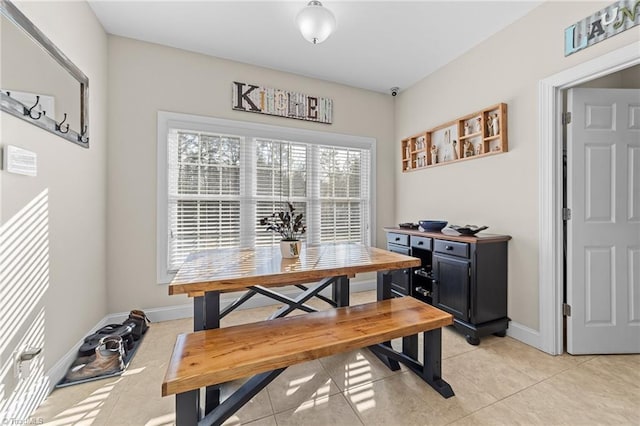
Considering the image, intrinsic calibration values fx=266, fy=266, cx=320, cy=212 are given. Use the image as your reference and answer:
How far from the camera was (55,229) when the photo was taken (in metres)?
1.84

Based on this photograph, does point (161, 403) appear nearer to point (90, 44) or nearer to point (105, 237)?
point (105, 237)

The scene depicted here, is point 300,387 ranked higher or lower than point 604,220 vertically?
lower

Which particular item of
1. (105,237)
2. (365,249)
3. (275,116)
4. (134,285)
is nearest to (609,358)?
(365,249)

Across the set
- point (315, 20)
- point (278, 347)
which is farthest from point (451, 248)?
point (315, 20)

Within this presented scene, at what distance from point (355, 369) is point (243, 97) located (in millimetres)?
3074

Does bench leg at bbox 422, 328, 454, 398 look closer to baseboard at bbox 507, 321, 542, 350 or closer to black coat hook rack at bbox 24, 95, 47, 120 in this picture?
baseboard at bbox 507, 321, 542, 350

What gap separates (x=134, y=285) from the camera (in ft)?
9.16

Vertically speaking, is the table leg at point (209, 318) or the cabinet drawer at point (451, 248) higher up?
the cabinet drawer at point (451, 248)

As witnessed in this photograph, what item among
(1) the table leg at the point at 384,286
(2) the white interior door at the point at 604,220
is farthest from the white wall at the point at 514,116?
(1) the table leg at the point at 384,286

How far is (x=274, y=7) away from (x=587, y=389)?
3.69 metres

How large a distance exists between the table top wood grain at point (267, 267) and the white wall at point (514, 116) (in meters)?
1.30

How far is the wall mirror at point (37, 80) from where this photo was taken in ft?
4.60

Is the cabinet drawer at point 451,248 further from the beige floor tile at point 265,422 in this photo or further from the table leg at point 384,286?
the beige floor tile at point 265,422

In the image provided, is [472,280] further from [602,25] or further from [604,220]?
[602,25]
